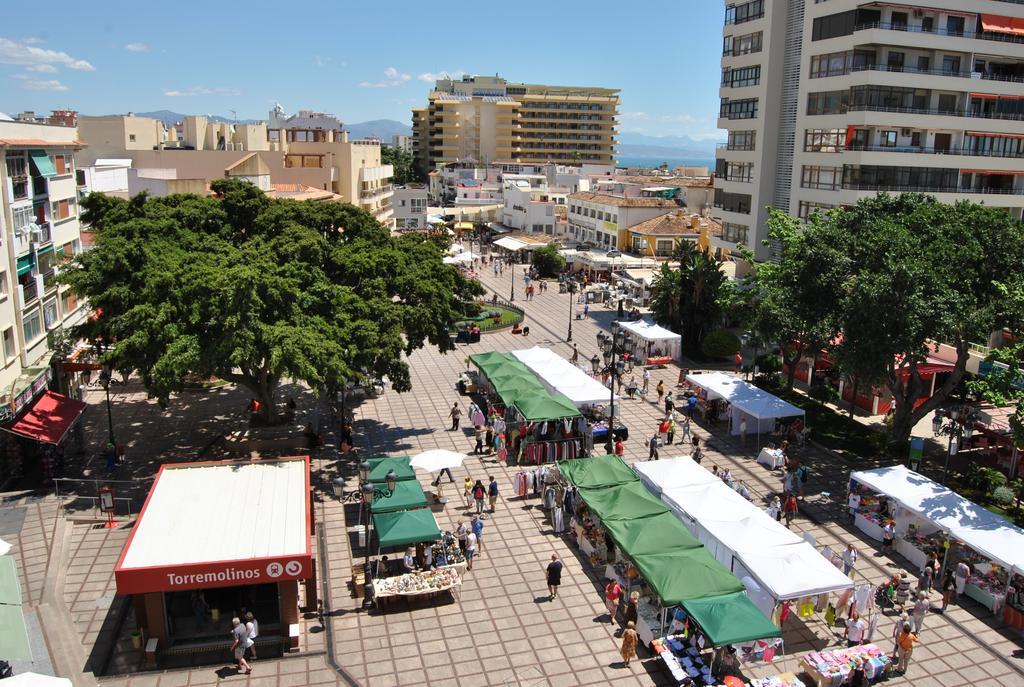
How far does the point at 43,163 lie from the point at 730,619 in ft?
88.9

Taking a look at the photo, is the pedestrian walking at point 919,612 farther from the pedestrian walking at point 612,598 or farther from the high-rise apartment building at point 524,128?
the high-rise apartment building at point 524,128

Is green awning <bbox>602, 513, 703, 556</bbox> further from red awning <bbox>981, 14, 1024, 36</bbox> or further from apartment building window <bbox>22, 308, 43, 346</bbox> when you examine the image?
red awning <bbox>981, 14, 1024, 36</bbox>

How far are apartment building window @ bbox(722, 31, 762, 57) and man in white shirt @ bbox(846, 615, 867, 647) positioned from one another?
3905 cm

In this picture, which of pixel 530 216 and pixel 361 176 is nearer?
pixel 361 176

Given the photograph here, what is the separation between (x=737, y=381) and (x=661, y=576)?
16151mm

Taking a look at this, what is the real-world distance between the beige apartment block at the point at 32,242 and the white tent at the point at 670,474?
760 inches

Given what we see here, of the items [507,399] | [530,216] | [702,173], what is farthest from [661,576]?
[702,173]

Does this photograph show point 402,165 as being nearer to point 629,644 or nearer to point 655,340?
point 655,340

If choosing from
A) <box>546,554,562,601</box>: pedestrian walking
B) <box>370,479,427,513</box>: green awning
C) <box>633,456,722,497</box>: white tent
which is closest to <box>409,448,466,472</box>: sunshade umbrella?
<box>370,479,427,513</box>: green awning

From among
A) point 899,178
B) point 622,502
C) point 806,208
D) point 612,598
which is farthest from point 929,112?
point 612,598

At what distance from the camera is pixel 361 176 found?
7262 cm

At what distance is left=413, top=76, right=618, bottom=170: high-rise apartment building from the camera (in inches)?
5586

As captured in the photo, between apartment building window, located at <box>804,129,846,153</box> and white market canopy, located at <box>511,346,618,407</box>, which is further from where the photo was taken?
apartment building window, located at <box>804,129,846,153</box>

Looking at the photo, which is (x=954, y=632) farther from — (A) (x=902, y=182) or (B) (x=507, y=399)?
(A) (x=902, y=182)
